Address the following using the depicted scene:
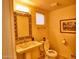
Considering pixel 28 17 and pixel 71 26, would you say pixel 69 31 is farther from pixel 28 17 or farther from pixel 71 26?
pixel 28 17

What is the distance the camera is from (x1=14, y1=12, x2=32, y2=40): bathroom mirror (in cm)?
216

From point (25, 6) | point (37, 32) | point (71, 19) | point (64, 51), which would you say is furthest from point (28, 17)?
point (64, 51)

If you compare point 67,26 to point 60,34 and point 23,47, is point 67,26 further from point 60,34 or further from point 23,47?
point 23,47

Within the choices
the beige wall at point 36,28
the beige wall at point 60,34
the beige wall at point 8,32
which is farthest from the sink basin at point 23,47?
the beige wall at point 60,34

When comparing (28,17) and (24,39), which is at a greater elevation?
(28,17)

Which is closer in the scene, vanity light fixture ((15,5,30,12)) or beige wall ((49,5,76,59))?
vanity light fixture ((15,5,30,12))

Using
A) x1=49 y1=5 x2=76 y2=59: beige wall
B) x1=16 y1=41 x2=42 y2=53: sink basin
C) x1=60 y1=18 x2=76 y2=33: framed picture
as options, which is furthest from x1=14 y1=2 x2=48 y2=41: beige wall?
x1=60 y1=18 x2=76 y2=33: framed picture

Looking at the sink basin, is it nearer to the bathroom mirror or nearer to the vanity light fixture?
the bathroom mirror

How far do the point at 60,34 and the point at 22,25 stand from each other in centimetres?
163

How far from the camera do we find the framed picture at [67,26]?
8.94 feet

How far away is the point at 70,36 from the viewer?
282 cm

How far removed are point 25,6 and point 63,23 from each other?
1587 mm

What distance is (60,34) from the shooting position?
314 cm

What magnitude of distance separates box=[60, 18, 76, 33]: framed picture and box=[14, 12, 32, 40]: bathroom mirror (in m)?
1.31
